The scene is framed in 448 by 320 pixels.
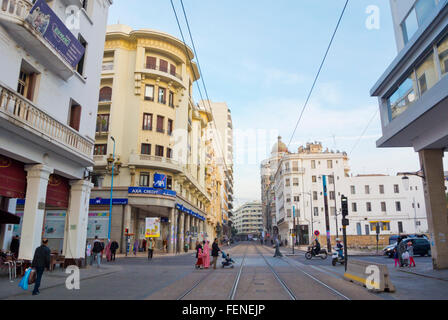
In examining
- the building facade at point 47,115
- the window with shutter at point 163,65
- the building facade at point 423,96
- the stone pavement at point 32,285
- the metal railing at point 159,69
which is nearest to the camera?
the stone pavement at point 32,285

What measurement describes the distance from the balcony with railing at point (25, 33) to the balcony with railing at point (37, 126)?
8.09 ft

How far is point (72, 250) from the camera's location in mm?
17641

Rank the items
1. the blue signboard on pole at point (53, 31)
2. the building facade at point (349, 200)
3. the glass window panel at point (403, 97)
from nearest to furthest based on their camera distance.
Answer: the blue signboard on pole at point (53, 31), the glass window panel at point (403, 97), the building facade at point (349, 200)

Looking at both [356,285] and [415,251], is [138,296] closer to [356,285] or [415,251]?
[356,285]

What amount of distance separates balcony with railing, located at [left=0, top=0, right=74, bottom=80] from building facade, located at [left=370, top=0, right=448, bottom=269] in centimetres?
1563

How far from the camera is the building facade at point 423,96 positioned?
14.2 meters

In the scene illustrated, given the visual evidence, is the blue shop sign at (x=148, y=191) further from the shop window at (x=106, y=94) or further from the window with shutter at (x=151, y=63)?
the window with shutter at (x=151, y=63)

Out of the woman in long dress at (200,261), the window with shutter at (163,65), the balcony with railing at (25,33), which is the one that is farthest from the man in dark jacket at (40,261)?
the window with shutter at (163,65)

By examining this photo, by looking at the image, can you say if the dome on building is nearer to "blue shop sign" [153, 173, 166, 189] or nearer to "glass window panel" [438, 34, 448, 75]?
"blue shop sign" [153, 173, 166, 189]

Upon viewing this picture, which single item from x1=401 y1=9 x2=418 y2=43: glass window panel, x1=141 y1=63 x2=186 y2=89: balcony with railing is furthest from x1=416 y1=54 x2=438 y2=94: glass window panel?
x1=141 y1=63 x2=186 y2=89: balcony with railing

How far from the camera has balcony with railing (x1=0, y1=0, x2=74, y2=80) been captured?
11930mm

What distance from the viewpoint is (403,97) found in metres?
17.7

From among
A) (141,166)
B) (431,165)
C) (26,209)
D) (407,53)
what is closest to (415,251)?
(431,165)

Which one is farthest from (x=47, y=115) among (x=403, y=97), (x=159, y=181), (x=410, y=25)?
(x=159, y=181)
